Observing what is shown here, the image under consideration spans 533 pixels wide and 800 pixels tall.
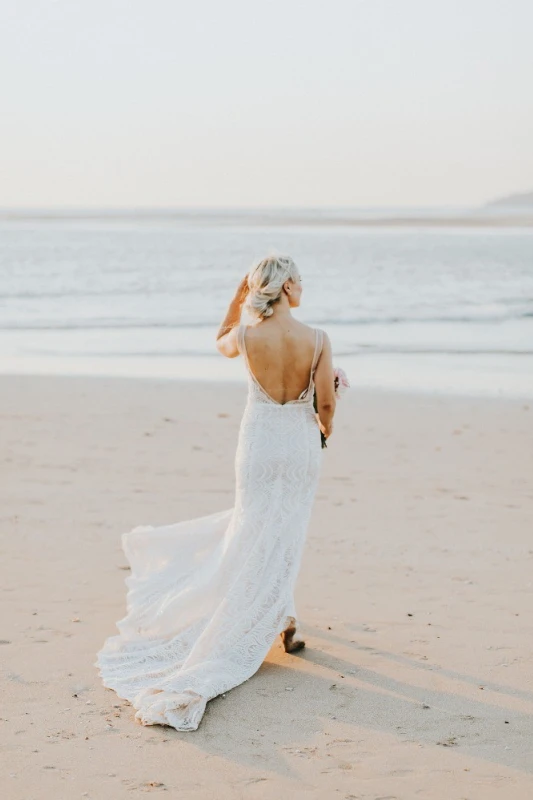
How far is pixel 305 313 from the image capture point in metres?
25.5

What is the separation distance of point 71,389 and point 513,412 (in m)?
5.78

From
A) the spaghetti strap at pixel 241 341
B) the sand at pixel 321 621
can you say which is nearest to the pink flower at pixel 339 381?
the spaghetti strap at pixel 241 341

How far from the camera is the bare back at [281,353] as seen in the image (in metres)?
5.01

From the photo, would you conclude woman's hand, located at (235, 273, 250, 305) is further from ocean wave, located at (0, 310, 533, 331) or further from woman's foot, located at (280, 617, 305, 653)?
ocean wave, located at (0, 310, 533, 331)

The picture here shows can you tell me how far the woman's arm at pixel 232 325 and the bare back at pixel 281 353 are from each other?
113mm

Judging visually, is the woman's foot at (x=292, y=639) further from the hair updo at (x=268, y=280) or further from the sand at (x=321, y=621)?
the hair updo at (x=268, y=280)

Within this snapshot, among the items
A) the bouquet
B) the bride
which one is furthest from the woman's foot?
the bouquet

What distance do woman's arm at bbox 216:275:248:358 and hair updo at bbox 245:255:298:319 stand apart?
143 mm

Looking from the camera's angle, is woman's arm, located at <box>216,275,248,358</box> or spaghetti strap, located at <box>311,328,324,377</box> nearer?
spaghetti strap, located at <box>311,328,324,377</box>

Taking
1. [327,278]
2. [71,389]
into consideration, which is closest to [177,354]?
[71,389]

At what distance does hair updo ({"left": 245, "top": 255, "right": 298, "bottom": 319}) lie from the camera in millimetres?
4891

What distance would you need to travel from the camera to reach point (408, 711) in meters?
4.74

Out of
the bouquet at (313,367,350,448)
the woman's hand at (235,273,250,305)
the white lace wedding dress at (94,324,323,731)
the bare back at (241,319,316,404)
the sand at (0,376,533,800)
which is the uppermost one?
the woman's hand at (235,273,250,305)

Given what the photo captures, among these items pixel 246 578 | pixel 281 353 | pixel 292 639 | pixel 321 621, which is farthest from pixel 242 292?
pixel 321 621
